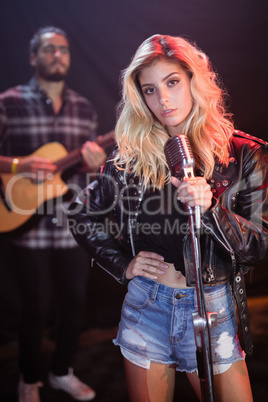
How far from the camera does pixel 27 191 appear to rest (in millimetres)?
2895

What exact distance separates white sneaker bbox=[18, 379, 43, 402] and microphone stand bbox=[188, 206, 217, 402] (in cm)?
207

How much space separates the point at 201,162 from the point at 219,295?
53cm

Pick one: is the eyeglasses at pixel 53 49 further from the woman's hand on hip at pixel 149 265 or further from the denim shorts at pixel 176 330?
the denim shorts at pixel 176 330

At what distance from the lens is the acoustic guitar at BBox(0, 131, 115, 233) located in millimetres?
2885

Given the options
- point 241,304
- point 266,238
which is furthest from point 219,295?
point 266,238

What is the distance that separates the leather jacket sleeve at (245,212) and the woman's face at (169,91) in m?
0.28

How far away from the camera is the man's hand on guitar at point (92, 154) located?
2.92 m

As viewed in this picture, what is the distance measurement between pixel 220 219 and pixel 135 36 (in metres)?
2.01

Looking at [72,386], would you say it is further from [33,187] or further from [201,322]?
[201,322]

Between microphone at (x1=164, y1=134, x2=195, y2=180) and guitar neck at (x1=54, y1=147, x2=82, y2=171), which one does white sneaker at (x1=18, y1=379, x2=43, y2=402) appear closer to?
guitar neck at (x1=54, y1=147, x2=82, y2=171)

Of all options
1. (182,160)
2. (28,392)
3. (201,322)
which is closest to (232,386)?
(201,322)

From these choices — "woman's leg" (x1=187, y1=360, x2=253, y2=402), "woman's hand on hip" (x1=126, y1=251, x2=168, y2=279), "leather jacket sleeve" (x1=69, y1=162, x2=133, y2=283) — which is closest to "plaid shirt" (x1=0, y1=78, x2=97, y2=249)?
"leather jacket sleeve" (x1=69, y1=162, x2=133, y2=283)

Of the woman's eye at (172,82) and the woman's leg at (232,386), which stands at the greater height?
the woman's eye at (172,82)

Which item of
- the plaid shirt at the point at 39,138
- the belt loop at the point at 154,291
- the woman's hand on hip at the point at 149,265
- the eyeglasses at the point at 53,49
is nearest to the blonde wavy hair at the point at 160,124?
the woman's hand on hip at the point at 149,265
